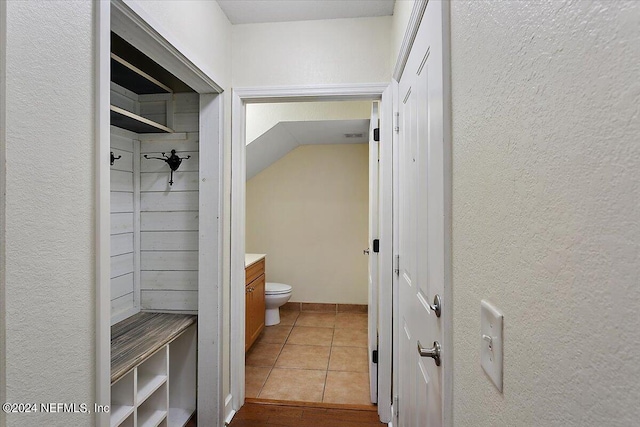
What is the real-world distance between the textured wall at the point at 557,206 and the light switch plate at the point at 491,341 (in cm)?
2

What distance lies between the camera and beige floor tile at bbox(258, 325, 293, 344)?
3.43 m

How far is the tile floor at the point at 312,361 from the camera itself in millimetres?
2457

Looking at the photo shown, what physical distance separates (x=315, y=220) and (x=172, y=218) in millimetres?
2337

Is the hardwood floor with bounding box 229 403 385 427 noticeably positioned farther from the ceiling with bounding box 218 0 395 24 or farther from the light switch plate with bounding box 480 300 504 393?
the ceiling with bounding box 218 0 395 24

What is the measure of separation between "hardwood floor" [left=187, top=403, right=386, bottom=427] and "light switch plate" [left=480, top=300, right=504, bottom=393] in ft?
5.75

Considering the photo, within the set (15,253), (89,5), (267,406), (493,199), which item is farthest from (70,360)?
(267,406)

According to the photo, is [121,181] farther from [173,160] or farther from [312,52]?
[312,52]

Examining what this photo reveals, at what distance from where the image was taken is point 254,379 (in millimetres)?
2641

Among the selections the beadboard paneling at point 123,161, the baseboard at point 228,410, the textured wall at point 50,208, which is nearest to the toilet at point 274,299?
the baseboard at point 228,410

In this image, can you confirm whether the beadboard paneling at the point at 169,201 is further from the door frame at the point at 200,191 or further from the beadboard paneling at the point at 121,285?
the beadboard paneling at the point at 121,285

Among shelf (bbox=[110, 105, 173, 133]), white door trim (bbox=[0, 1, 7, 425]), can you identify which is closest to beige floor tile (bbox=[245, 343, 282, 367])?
shelf (bbox=[110, 105, 173, 133])

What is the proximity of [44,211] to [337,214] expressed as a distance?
3565 millimetres

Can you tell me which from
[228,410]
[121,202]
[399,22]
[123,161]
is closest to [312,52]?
[399,22]

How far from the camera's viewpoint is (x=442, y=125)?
0.87 meters
